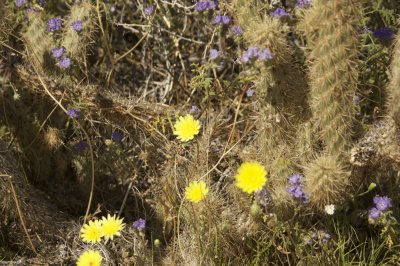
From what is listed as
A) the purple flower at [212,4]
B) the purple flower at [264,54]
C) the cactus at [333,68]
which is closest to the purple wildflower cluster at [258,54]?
the purple flower at [264,54]

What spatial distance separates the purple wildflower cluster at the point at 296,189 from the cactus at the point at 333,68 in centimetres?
20

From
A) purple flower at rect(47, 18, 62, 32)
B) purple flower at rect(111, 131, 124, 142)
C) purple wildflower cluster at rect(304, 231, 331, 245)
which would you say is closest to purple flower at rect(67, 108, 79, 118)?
purple flower at rect(111, 131, 124, 142)

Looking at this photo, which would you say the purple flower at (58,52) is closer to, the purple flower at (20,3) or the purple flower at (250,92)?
the purple flower at (20,3)

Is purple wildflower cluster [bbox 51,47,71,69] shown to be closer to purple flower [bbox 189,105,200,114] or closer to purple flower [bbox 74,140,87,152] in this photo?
purple flower [bbox 74,140,87,152]

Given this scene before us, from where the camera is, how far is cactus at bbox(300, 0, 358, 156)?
2.46 metres

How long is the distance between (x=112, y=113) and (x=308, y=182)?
46.7 inches

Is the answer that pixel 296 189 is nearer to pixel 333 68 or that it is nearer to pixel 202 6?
pixel 333 68

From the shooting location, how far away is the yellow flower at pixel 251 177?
2.62 metres

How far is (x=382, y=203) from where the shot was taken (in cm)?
275

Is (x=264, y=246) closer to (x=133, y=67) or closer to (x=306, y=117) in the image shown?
(x=306, y=117)

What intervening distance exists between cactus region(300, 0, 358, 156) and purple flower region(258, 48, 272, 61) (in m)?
0.19

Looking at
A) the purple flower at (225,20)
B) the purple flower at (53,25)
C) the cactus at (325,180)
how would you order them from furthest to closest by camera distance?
the purple flower at (53,25)
the purple flower at (225,20)
the cactus at (325,180)

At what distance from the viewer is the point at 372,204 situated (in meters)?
3.01

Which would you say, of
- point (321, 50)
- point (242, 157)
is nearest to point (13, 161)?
point (242, 157)
